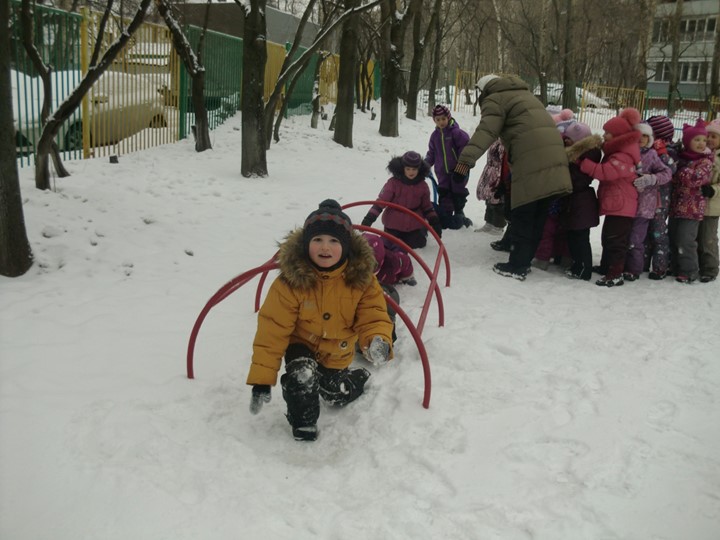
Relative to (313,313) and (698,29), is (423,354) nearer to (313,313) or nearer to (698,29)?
(313,313)

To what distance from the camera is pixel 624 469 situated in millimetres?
2838

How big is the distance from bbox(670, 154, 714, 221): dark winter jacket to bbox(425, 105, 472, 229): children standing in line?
2.10 m

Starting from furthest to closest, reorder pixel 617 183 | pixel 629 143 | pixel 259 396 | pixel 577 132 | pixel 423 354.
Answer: pixel 577 132 < pixel 617 183 < pixel 629 143 < pixel 423 354 < pixel 259 396

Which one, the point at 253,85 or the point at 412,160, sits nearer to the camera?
the point at 412,160

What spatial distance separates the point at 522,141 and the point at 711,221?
1838 mm

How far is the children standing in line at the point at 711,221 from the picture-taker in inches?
210

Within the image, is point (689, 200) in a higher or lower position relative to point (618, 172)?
lower

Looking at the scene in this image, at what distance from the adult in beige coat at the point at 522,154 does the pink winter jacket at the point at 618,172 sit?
29 centimetres

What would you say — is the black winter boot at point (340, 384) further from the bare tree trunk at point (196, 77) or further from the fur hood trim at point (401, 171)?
the bare tree trunk at point (196, 77)

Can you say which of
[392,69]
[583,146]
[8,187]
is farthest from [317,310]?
[392,69]

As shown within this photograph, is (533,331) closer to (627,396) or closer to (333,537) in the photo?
(627,396)

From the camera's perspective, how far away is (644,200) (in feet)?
17.5

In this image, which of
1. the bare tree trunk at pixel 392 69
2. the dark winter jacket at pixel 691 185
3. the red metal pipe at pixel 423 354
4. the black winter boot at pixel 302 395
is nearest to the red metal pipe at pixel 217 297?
the black winter boot at pixel 302 395

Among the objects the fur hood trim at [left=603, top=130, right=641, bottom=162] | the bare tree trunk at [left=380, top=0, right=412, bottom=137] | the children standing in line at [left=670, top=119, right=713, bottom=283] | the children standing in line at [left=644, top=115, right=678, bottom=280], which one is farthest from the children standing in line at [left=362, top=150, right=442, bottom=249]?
the bare tree trunk at [left=380, top=0, right=412, bottom=137]
